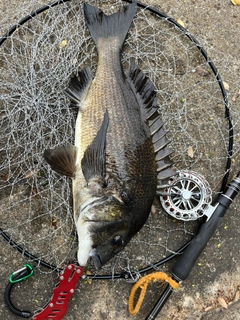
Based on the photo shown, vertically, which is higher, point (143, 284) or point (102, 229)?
point (102, 229)

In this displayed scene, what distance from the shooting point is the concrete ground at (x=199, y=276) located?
2545 mm

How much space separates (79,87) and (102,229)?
1002 millimetres

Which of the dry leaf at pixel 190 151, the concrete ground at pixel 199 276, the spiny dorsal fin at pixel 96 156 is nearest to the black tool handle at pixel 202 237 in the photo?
the concrete ground at pixel 199 276

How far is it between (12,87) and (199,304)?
7.07 feet

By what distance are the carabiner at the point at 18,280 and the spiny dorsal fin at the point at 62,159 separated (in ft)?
2.51

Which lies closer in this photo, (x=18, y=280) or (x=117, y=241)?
(x=117, y=241)

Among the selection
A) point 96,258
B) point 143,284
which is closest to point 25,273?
point 96,258

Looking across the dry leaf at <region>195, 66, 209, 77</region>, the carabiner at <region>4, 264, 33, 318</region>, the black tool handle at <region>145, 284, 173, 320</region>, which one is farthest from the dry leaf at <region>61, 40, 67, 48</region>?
the black tool handle at <region>145, 284, 173, 320</region>

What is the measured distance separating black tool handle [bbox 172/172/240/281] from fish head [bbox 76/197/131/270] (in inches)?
25.7

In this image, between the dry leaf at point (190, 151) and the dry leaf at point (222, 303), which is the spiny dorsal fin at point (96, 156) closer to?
the dry leaf at point (190, 151)

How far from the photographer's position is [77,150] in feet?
7.56

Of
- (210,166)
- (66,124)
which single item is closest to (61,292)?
(66,124)

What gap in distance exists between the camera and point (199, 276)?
2.74 meters

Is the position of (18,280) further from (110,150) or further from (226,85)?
(226,85)
